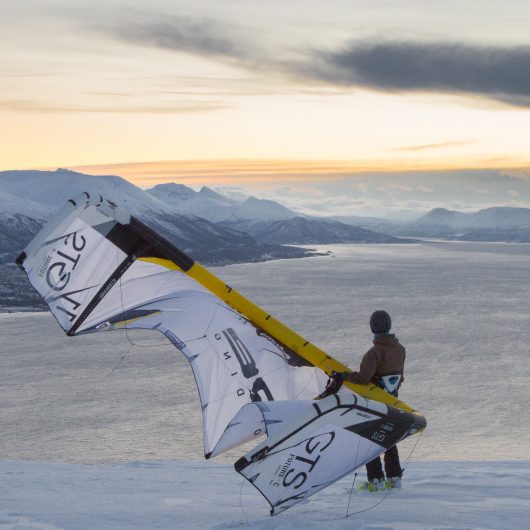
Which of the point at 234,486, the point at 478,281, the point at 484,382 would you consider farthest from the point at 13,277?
the point at 234,486

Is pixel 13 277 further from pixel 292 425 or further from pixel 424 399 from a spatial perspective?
pixel 292 425

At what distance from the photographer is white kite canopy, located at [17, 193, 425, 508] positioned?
802 cm

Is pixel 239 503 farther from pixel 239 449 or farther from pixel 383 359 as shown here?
pixel 239 449

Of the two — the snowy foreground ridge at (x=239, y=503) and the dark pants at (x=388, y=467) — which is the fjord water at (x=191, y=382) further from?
the dark pants at (x=388, y=467)

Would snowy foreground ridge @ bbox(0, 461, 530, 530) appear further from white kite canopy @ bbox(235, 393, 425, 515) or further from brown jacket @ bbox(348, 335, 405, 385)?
brown jacket @ bbox(348, 335, 405, 385)

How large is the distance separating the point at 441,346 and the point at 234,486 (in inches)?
2144

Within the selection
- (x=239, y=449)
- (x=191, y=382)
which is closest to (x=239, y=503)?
(x=239, y=449)

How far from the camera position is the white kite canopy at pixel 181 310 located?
8.02 m

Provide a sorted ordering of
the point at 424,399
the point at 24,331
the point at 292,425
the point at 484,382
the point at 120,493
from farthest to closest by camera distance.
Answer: the point at 24,331 → the point at 484,382 → the point at 424,399 → the point at 120,493 → the point at 292,425

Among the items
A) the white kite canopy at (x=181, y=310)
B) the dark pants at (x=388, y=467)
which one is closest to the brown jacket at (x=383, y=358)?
the white kite canopy at (x=181, y=310)

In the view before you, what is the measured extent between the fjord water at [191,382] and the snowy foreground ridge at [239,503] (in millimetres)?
3205

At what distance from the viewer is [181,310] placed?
8289mm

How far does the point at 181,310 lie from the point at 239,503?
2.95m

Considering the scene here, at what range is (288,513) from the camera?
25.8 feet
